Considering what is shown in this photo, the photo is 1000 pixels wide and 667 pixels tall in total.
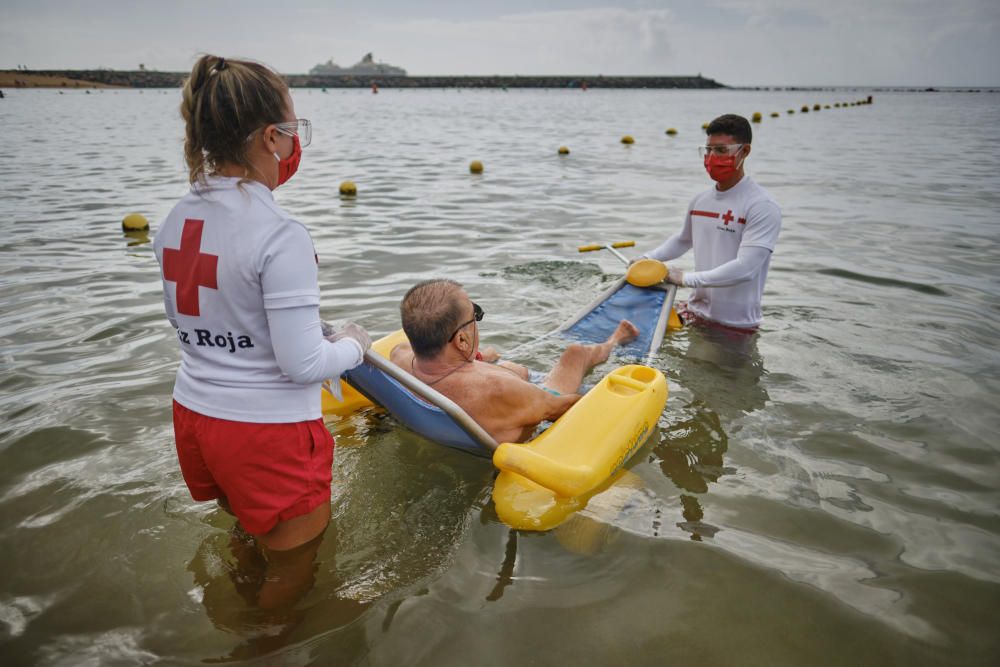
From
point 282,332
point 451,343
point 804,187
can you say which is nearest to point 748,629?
point 451,343

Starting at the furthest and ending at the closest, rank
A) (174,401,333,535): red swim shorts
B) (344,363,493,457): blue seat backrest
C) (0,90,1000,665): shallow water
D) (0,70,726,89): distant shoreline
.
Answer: (0,70,726,89): distant shoreline < (344,363,493,457): blue seat backrest < (0,90,1000,665): shallow water < (174,401,333,535): red swim shorts

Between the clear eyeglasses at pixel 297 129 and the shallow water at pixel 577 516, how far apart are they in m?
1.78

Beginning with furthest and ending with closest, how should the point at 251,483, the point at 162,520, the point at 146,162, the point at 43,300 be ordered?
the point at 146,162 → the point at 43,300 → the point at 162,520 → the point at 251,483

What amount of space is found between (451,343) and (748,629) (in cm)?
177

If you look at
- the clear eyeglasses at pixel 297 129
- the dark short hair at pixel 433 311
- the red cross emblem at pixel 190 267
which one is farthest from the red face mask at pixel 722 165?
the red cross emblem at pixel 190 267

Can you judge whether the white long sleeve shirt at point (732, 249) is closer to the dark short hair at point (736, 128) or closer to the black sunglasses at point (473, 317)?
the dark short hair at point (736, 128)

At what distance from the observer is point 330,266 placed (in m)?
7.39

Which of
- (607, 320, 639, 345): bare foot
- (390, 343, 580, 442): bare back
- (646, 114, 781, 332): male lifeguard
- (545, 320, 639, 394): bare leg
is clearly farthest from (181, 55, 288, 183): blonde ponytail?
(646, 114, 781, 332): male lifeguard

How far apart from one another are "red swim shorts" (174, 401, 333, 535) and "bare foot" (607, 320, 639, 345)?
301 centimetres

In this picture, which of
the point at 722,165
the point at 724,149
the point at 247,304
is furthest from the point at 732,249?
the point at 247,304

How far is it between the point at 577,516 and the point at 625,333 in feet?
7.06

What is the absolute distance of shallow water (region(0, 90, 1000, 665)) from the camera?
94.2 inches

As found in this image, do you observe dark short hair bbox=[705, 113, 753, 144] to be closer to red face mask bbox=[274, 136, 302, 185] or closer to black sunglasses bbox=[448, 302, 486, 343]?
black sunglasses bbox=[448, 302, 486, 343]

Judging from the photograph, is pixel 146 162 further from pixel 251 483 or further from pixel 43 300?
pixel 251 483
